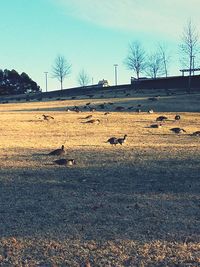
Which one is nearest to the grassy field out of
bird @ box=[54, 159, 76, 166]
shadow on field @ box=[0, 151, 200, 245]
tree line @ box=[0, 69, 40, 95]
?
shadow on field @ box=[0, 151, 200, 245]

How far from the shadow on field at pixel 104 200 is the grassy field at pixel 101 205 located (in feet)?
0.05

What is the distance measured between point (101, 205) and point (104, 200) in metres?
0.38

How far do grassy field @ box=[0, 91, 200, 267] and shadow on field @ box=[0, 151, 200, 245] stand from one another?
0.6 inches

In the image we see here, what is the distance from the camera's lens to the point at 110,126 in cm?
2561

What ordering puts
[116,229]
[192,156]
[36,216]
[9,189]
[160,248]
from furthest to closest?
[192,156] < [9,189] < [36,216] < [116,229] < [160,248]

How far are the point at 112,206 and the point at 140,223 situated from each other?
3.57 feet

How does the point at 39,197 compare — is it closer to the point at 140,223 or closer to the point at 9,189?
the point at 9,189

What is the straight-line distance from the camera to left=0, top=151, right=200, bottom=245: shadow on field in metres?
7.17

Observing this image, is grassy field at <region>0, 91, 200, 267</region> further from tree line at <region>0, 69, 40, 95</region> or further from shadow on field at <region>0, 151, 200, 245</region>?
tree line at <region>0, 69, 40, 95</region>

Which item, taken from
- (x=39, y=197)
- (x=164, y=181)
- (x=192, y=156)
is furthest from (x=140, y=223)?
(x=192, y=156)

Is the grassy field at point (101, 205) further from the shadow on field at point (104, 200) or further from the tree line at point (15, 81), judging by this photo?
the tree line at point (15, 81)

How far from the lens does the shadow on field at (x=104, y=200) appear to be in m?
7.17

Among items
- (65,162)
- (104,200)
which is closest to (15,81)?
(65,162)

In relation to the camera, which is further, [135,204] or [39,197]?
[39,197]
